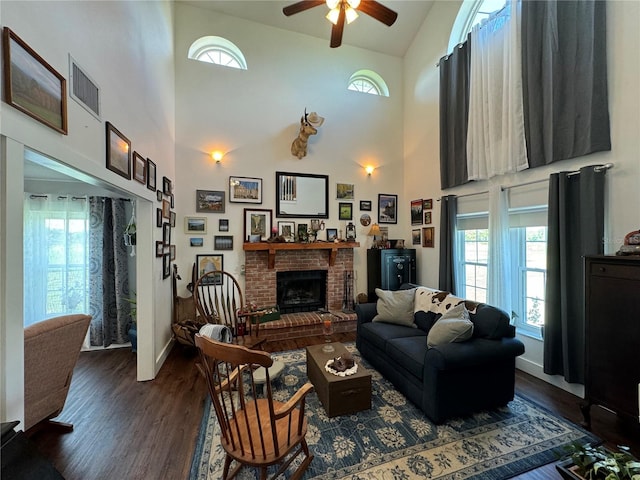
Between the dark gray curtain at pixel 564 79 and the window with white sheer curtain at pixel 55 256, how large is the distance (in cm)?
584

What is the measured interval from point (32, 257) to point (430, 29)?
23.5ft

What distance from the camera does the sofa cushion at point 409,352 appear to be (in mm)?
2311

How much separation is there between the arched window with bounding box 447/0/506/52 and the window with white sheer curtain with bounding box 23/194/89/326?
20.3 ft

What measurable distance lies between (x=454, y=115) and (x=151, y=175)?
440 centimetres

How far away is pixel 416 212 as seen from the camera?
16.8 ft

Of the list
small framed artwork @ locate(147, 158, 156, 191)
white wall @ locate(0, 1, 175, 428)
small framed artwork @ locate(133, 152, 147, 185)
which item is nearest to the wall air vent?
white wall @ locate(0, 1, 175, 428)

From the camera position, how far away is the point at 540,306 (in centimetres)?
315

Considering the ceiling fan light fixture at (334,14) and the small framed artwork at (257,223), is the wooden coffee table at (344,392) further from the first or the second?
the ceiling fan light fixture at (334,14)

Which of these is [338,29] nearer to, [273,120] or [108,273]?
[273,120]

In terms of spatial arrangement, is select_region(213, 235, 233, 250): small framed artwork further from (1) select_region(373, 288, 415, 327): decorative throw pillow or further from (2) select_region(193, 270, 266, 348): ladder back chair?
(1) select_region(373, 288, 415, 327): decorative throw pillow

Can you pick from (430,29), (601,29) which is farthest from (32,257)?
(430,29)

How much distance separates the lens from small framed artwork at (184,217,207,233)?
14.2 feet

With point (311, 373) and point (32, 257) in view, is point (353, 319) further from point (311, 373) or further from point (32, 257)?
point (32, 257)

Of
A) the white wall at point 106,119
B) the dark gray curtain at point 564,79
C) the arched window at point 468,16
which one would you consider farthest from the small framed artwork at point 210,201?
the arched window at point 468,16
